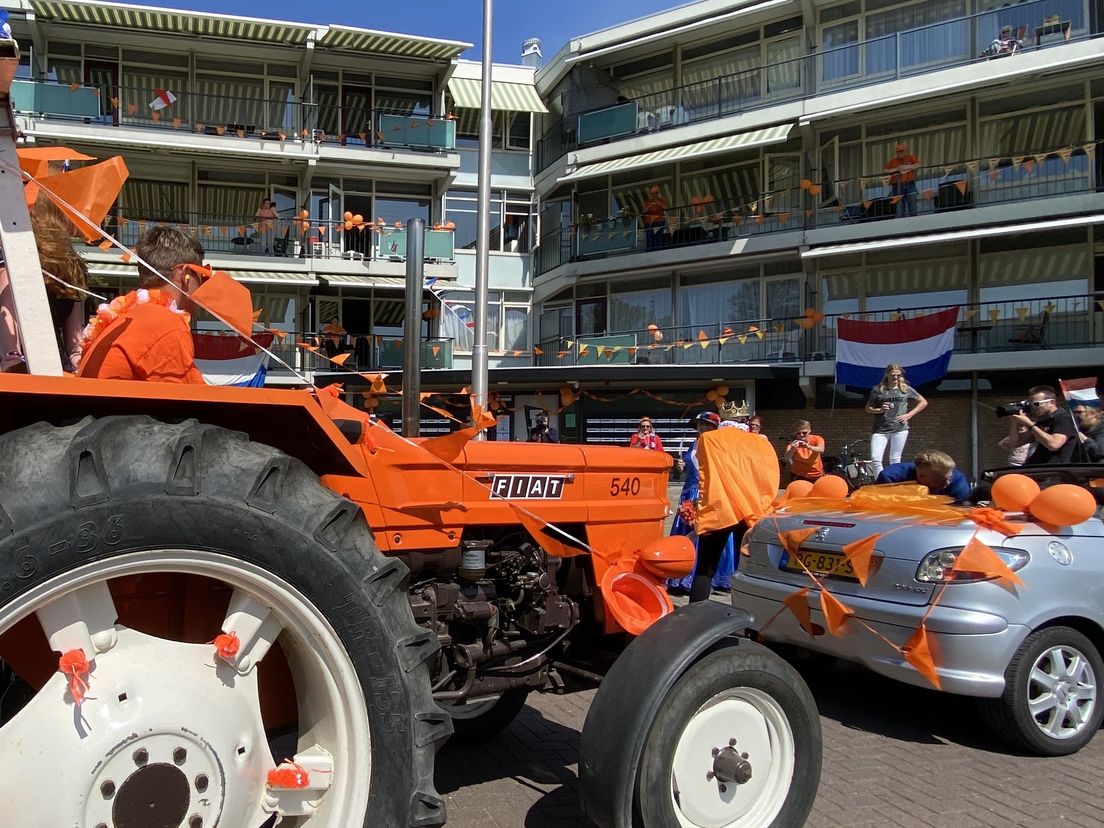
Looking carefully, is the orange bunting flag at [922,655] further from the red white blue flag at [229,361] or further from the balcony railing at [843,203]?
the balcony railing at [843,203]

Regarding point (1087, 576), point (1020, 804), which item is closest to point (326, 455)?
point (1020, 804)

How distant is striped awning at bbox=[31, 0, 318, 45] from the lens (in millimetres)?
24156

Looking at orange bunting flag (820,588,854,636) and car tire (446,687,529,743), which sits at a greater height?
orange bunting flag (820,588,854,636)

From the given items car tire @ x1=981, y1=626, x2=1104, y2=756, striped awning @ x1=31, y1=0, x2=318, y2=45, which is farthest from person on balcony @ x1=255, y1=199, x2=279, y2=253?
car tire @ x1=981, y1=626, x2=1104, y2=756

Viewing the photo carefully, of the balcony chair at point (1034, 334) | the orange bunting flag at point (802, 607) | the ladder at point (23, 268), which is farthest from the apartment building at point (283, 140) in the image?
the ladder at point (23, 268)

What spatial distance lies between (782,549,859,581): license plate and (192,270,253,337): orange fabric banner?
3711 millimetres

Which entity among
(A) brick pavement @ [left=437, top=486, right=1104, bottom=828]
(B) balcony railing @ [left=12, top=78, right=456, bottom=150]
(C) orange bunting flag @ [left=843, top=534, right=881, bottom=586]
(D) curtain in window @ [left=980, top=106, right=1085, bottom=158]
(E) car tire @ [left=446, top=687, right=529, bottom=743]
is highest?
(B) balcony railing @ [left=12, top=78, right=456, bottom=150]

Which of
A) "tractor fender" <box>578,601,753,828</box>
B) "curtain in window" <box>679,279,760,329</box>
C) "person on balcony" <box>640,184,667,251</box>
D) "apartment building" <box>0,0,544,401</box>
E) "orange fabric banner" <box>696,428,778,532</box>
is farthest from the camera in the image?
"person on balcony" <box>640,184,667,251</box>

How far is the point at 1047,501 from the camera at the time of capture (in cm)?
467

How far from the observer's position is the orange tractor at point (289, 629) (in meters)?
1.96

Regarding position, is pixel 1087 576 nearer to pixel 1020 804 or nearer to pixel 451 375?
pixel 1020 804

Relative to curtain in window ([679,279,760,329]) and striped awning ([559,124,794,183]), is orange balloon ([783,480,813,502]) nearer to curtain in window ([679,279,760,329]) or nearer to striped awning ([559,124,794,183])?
striped awning ([559,124,794,183])

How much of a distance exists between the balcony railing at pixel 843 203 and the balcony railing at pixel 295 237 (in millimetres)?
5261

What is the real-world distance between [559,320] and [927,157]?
508 inches
